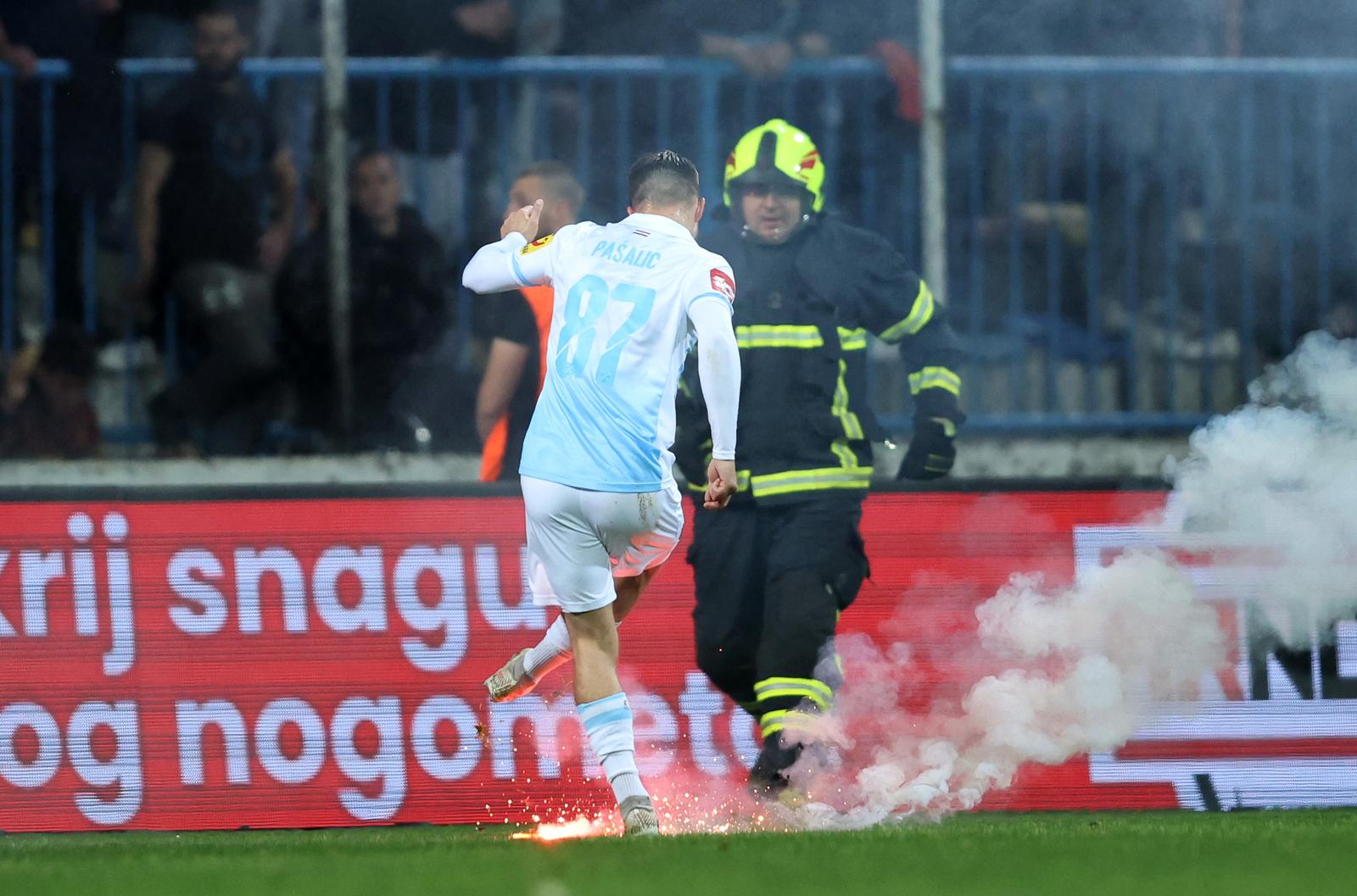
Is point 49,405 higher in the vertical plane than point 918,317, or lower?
lower

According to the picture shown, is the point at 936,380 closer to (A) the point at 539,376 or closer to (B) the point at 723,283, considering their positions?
(B) the point at 723,283

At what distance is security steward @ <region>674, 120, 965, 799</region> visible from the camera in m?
6.54

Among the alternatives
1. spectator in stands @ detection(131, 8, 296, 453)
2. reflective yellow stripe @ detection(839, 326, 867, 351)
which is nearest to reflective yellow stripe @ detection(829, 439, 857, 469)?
reflective yellow stripe @ detection(839, 326, 867, 351)

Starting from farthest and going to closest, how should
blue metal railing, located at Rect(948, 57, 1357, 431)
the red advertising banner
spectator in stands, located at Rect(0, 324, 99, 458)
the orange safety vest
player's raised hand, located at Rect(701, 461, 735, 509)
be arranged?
blue metal railing, located at Rect(948, 57, 1357, 431) → spectator in stands, located at Rect(0, 324, 99, 458) → the orange safety vest → the red advertising banner → player's raised hand, located at Rect(701, 461, 735, 509)

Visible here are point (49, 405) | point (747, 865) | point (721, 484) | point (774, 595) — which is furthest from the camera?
point (49, 405)

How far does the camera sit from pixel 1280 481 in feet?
21.9

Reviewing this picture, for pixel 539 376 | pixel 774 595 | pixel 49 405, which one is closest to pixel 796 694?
pixel 774 595

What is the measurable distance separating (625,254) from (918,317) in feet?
4.85

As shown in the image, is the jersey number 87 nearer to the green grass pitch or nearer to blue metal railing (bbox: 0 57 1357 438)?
the green grass pitch

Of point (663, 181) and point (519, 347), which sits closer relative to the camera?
point (663, 181)

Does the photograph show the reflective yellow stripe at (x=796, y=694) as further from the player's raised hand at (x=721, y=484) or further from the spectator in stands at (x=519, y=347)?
the spectator in stands at (x=519, y=347)

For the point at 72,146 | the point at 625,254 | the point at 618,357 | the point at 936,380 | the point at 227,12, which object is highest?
the point at 227,12

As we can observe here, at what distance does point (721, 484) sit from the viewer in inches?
216

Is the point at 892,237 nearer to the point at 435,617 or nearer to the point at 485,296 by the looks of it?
the point at 485,296
